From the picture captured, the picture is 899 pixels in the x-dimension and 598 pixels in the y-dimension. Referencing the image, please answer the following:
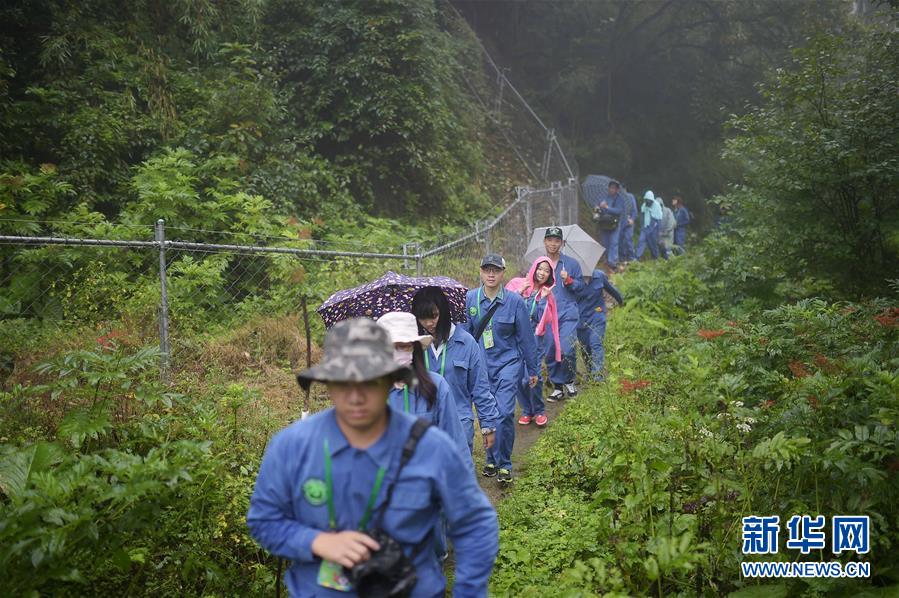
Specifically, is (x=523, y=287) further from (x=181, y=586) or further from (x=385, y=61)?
(x=385, y=61)

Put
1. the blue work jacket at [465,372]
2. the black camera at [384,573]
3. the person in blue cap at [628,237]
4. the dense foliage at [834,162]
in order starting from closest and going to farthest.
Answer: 1. the black camera at [384,573]
2. the blue work jacket at [465,372]
3. the dense foliage at [834,162]
4. the person in blue cap at [628,237]

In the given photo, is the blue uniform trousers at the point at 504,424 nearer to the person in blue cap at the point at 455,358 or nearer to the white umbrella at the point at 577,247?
the person in blue cap at the point at 455,358

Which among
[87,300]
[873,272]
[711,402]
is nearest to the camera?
[711,402]

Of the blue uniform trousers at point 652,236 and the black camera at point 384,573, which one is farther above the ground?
the blue uniform trousers at point 652,236

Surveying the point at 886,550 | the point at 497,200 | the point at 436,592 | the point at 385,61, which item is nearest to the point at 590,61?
the point at 497,200

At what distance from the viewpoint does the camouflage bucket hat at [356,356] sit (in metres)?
2.50

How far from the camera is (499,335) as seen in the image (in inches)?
278

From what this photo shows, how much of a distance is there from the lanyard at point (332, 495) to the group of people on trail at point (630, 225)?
16.2 metres

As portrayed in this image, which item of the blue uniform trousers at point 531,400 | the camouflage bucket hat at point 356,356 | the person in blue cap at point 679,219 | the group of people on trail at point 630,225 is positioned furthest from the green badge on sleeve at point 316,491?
the person in blue cap at point 679,219

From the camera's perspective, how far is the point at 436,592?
274 centimetres

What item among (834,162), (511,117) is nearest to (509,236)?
(834,162)

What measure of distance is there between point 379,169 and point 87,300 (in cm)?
775

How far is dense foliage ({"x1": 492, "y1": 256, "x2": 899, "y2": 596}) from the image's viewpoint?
14.0 ft

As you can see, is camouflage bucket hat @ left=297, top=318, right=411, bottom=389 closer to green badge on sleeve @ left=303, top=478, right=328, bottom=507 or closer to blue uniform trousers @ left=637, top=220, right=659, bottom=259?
green badge on sleeve @ left=303, top=478, right=328, bottom=507
